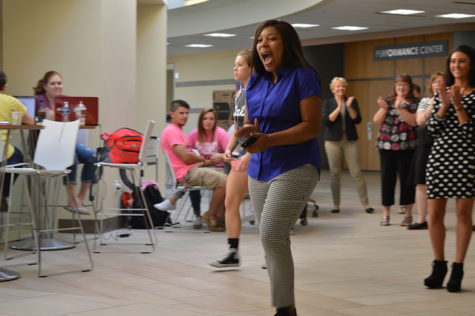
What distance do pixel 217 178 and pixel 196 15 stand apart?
1038cm

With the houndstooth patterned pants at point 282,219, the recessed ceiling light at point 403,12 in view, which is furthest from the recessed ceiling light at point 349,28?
the houndstooth patterned pants at point 282,219

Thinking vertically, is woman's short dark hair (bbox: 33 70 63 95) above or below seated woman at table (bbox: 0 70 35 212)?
above

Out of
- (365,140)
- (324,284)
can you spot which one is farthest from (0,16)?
(365,140)

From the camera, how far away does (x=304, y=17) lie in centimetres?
1537

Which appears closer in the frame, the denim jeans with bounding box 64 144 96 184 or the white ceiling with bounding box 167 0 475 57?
the denim jeans with bounding box 64 144 96 184

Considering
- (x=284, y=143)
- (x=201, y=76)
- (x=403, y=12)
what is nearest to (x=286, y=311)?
(x=284, y=143)

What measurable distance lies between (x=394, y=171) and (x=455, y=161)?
386 centimetres

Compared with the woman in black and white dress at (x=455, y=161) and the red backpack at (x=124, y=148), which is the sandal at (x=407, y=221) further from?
the woman in black and white dress at (x=455, y=161)

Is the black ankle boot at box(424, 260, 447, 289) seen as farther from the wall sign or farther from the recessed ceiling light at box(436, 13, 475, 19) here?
the wall sign

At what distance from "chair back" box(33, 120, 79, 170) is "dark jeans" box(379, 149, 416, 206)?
4.06 meters

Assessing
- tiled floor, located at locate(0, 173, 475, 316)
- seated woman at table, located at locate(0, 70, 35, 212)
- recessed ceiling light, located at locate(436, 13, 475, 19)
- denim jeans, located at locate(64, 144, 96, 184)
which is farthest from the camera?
recessed ceiling light, located at locate(436, 13, 475, 19)

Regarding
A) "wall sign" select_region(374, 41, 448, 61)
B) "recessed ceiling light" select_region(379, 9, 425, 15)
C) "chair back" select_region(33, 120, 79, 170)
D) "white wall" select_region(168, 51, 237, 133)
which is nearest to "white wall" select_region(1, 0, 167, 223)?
"chair back" select_region(33, 120, 79, 170)

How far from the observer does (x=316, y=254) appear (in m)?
6.79

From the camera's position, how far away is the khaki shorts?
8242 millimetres
